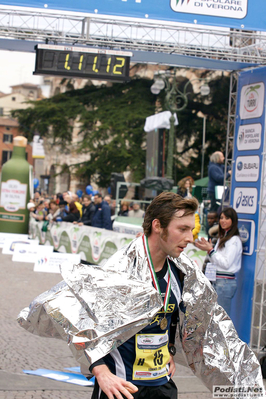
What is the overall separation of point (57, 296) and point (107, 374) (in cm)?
47

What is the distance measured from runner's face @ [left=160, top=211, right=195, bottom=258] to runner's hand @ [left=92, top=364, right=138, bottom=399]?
0.66 metres

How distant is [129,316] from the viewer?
2.61m

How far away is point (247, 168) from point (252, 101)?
880 mm

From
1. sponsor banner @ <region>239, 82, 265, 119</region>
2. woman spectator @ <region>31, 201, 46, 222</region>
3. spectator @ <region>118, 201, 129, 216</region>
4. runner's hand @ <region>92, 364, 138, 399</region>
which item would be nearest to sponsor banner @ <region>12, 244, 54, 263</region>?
spectator @ <region>118, 201, 129, 216</region>

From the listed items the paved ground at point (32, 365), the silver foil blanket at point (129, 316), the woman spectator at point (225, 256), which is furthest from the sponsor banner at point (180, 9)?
the silver foil blanket at point (129, 316)

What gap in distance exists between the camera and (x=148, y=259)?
2850 mm

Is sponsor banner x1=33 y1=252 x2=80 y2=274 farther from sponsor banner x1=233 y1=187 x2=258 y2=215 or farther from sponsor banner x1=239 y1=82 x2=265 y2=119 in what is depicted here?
sponsor banner x1=239 y1=82 x2=265 y2=119

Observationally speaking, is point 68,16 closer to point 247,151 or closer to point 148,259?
point 247,151

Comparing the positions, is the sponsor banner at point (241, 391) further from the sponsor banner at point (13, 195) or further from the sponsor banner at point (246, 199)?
the sponsor banner at point (13, 195)

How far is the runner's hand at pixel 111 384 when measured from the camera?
8.09 feet

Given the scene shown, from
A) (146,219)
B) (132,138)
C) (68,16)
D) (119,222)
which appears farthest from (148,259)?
(132,138)

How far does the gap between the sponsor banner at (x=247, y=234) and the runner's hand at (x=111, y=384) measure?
486 centimetres

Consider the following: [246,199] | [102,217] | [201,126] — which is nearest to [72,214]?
[102,217]

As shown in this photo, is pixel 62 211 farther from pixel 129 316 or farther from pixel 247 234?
pixel 129 316
